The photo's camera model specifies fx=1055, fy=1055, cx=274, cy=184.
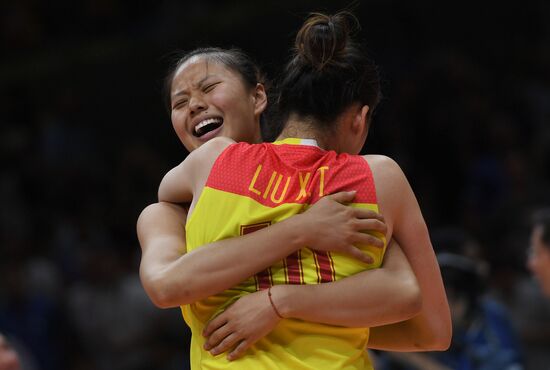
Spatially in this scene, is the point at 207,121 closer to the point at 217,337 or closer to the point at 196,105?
the point at 196,105

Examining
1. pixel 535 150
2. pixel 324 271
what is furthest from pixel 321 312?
pixel 535 150

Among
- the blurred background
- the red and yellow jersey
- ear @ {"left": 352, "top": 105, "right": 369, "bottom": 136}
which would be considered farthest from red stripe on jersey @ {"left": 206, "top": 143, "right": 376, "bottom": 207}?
the blurred background

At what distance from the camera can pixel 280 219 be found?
2.16 meters

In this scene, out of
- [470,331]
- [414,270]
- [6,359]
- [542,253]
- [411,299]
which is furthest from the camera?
[470,331]

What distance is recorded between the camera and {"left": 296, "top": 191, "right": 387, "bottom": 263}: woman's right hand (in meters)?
2.12

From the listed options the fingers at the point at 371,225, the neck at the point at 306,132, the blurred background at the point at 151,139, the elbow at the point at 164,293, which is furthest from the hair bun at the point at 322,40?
the blurred background at the point at 151,139

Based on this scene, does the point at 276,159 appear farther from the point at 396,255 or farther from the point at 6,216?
the point at 6,216

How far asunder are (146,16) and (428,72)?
240cm

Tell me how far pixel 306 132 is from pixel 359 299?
39cm

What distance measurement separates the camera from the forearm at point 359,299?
2104 mm

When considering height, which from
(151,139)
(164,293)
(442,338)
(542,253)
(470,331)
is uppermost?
(164,293)

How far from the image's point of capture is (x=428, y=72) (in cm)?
737

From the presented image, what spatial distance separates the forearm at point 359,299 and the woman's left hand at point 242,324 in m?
0.03

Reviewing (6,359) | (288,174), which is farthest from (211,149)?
(6,359)
